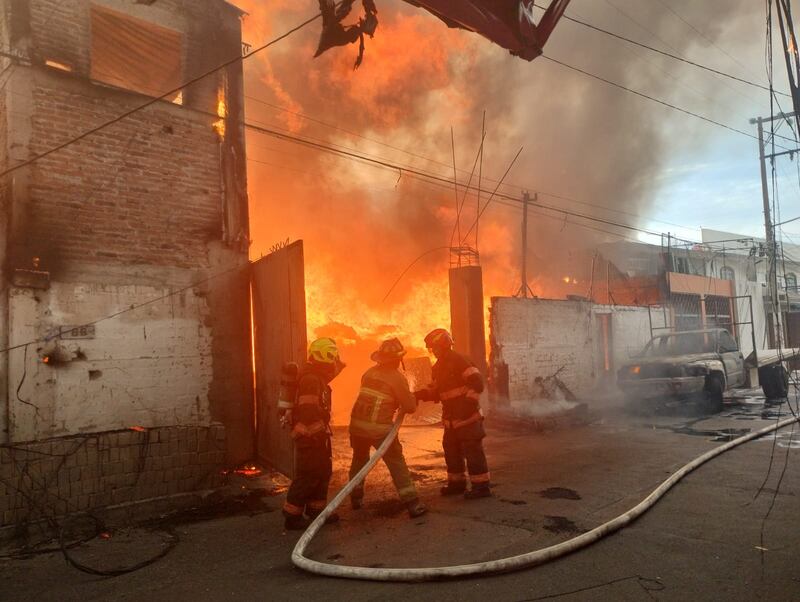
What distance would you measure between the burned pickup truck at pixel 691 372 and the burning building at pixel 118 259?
7662mm

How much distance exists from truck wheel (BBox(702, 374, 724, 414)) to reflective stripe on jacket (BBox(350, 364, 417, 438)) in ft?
27.3

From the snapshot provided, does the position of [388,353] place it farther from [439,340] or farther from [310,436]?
[310,436]

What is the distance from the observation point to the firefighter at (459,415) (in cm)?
540

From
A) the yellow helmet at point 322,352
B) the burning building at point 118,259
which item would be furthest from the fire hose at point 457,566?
the burning building at point 118,259

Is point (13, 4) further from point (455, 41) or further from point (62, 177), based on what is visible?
point (455, 41)

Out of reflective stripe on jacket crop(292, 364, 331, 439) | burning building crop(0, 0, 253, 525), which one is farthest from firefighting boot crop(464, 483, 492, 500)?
burning building crop(0, 0, 253, 525)

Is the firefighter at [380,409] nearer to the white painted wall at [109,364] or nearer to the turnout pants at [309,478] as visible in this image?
the turnout pants at [309,478]

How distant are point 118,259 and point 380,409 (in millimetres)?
3716

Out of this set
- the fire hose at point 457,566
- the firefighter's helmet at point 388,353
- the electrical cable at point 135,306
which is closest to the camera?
the fire hose at point 457,566

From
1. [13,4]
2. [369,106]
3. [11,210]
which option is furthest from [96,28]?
[369,106]

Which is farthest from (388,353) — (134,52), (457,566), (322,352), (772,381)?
(772,381)

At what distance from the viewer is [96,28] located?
729 cm

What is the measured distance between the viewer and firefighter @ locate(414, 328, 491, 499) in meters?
5.40

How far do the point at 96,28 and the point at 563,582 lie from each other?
8.41 metres
